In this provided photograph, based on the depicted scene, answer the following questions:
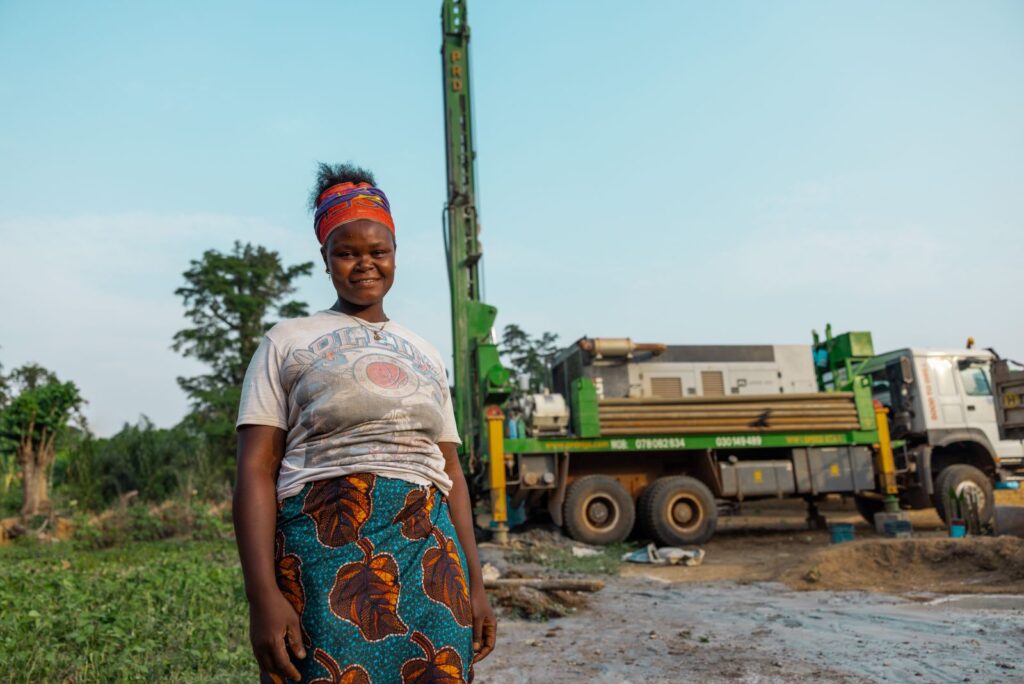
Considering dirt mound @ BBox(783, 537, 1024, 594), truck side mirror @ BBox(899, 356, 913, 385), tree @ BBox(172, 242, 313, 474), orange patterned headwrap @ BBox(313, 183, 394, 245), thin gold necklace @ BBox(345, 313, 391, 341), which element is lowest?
dirt mound @ BBox(783, 537, 1024, 594)

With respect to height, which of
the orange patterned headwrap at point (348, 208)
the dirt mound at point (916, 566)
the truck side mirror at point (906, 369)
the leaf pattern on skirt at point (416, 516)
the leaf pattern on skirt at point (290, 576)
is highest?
the truck side mirror at point (906, 369)

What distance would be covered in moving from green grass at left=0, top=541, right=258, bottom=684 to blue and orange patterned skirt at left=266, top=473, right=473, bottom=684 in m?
2.15

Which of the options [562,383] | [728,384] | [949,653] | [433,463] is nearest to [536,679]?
[949,653]

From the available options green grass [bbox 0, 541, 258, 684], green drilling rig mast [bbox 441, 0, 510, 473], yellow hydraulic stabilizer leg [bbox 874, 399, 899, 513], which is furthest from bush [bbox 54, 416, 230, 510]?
yellow hydraulic stabilizer leg [bbox 874, 399, 899, 513]

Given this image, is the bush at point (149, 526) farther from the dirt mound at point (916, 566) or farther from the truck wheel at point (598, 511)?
the dirt mound at point (916, 566)

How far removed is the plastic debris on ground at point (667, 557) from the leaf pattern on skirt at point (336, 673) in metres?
8.16

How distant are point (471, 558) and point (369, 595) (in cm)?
35

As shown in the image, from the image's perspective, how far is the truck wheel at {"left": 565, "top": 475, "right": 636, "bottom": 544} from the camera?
10.2 meters

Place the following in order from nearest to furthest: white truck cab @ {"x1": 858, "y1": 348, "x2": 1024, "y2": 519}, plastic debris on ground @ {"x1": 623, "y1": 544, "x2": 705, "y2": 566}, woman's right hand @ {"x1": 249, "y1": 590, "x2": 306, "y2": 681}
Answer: woman's right hand @ {"x1": 249, "y1": 590, "x2": 306, "y2": 681}
plastic debris on ground @ {"x1": 623, "y1": 544, "x2": 705, "y2": 566}
white truck cab @ {"x1": 858, "y1": 348, "x2": 1024, "y2": 519}

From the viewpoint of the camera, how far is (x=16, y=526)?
1091 centimetres

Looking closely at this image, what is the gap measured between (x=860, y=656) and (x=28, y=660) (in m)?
3.98

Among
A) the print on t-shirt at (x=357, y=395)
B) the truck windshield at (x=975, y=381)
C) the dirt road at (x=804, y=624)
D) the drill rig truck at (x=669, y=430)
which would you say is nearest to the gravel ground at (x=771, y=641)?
the dirt road at (x=804, y=624)

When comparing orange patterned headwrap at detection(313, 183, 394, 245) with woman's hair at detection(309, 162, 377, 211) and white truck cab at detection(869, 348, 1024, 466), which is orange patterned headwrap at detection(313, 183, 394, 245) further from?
white truck cab at detection(869, 348, 1024, 466)

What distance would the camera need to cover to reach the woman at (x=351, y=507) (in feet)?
4.70
